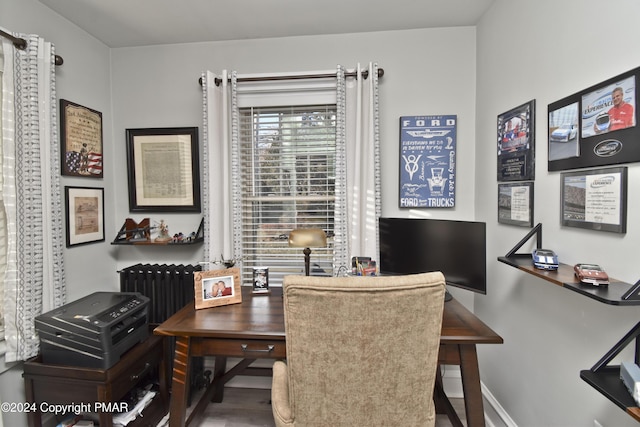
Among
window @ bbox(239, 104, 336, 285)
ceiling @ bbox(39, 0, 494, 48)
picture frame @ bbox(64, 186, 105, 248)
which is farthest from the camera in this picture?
window @ bbox(239, 104, 336, 285)

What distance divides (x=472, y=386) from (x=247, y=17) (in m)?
2.52

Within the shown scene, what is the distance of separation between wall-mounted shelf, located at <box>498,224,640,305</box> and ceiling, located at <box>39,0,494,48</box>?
5.11 ft

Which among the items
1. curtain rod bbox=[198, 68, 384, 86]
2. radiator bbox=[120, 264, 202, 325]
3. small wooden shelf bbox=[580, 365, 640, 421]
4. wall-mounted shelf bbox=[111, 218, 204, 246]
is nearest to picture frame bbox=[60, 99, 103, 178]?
wall-mounted shelf bbox=[111, 218, 204, 246]

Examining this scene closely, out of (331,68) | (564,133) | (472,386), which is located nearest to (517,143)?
(564,133)

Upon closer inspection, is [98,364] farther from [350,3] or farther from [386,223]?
[350,3]

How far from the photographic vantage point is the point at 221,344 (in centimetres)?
139

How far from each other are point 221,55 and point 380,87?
1276 mm

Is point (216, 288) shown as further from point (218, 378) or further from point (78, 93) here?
point (78, 93)

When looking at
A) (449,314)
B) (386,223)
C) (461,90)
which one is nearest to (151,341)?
(386,223)

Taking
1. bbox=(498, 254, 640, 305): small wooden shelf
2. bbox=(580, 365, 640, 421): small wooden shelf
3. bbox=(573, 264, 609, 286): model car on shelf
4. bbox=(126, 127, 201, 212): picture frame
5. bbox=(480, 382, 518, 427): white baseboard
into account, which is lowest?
bbox=(480, 382, 518, 427): white baseboard

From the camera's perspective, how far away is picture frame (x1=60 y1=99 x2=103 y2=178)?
186 centimetres

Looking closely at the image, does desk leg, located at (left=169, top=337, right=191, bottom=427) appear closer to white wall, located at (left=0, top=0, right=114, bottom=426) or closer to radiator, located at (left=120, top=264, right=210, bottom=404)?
radiator, located at (left=120, top=264, right=210, bottom=404)

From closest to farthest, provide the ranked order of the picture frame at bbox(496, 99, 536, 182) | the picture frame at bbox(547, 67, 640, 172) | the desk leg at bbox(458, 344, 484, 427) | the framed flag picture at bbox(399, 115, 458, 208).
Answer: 1. the picture frame at bbox(547, 67, 640, 172)
2. the desk leg at bbox(458, 344, 484, 427)
3. the picture frame at bbox(496, 99, 536, 182)
4. the framed flag picture at bbox(399, 115, 458, 208)

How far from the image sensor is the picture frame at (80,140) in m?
1.86
